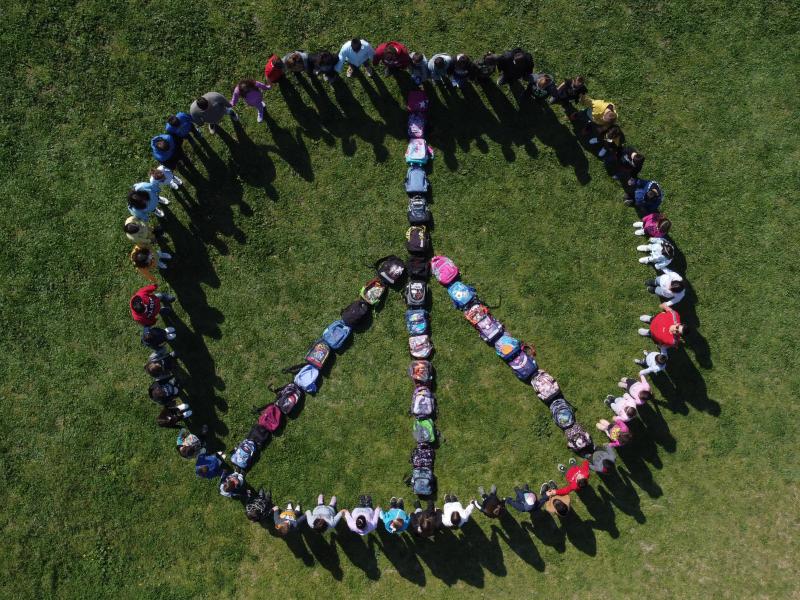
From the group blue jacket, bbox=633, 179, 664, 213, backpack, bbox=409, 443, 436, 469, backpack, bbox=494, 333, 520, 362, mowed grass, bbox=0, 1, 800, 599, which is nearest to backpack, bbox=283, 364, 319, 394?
mowed grass, bbox=0, 1, 800, 599

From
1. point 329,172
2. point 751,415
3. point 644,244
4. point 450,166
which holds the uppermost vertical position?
point 329,172

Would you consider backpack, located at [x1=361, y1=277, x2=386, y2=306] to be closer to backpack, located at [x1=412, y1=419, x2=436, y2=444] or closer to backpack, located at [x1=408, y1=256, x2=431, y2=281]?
backpack, located at [x1=408, y1=256, x2=431, y2=281]

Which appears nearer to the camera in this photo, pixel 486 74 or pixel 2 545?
pixel 486 74

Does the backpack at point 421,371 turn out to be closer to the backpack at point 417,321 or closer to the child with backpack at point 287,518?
the backpack at point 417,321

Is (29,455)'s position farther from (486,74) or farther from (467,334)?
(486,74)

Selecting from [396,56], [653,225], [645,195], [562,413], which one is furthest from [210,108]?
[562,413]

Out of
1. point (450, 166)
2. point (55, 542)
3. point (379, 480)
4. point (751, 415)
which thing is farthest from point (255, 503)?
point (751, 415)

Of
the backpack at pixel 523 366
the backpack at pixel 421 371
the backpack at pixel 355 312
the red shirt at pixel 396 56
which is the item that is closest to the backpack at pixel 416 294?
the backpack at pixel 355 312
